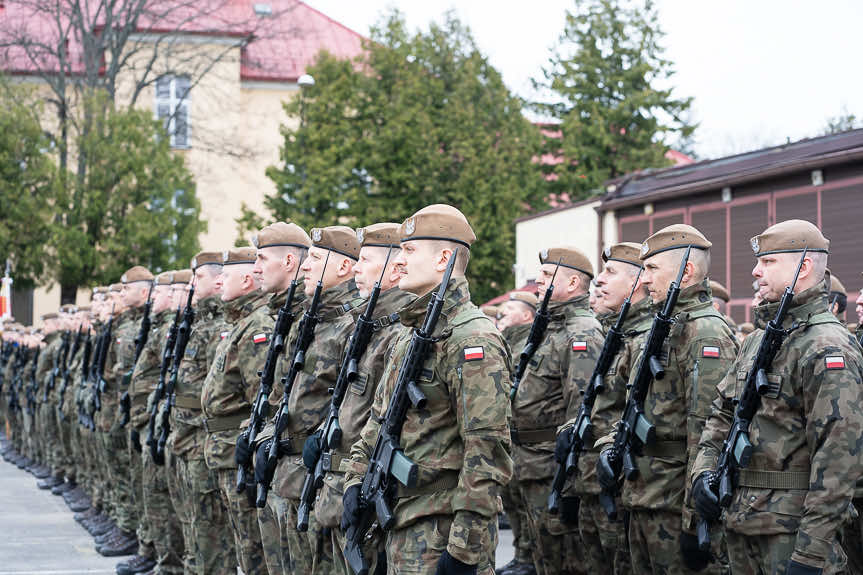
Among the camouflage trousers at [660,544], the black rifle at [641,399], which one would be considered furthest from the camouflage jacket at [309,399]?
the camouflage trousers at [660,544]

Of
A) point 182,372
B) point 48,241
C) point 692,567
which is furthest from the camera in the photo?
point 48,241

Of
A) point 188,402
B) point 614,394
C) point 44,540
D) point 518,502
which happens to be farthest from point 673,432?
point 44,540

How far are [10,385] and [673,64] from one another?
25113mm

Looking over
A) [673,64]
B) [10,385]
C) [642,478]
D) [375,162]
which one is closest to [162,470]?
[642,478]

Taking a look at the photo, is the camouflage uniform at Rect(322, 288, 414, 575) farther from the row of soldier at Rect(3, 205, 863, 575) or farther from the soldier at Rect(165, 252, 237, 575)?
the soldier at Rect(165, 252, 237, 575)

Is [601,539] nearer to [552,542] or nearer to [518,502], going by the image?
[552,542]

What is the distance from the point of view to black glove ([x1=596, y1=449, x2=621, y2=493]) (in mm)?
5973

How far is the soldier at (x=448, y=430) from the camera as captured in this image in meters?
4.30

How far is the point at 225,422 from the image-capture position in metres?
7.05

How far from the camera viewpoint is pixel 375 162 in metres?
32.8

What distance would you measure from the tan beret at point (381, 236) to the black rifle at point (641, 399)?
1.44 meters

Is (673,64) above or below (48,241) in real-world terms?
above

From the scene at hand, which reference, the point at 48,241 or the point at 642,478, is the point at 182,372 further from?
the point at 48,241

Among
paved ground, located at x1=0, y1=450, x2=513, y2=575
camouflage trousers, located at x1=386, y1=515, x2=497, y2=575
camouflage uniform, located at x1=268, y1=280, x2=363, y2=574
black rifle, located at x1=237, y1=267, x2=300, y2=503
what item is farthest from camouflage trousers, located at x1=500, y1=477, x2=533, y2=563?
camouflage trousers, located at x1=386, y1=515, x2=497, y2=575
